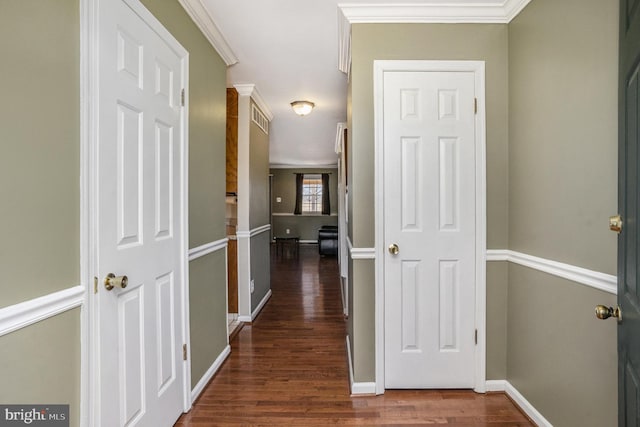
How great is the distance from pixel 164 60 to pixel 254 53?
3.66 ft

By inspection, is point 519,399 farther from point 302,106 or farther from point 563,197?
→ point 302,106

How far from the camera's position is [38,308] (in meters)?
0.97

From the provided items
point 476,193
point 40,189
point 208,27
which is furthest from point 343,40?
point 40,189

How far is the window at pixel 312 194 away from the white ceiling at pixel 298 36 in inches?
230

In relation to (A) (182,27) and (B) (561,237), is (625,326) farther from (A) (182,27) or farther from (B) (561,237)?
(A) (182,27)

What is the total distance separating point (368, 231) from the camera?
6.85ft

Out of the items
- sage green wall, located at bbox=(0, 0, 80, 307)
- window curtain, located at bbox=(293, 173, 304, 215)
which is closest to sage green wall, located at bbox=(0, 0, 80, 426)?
sage green wall, located at bbox=(0, 0, 80, 307)

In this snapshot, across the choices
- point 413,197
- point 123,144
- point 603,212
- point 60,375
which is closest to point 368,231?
point 413,197

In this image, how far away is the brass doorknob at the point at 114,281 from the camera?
1.24m

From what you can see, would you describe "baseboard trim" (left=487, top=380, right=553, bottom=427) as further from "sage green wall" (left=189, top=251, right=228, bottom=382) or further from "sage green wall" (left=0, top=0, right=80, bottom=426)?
"sage green wall" (left=0, top=0, right=80, bottom=426)

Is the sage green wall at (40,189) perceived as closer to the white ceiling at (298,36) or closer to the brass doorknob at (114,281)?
the brass doorknob at (114,281)

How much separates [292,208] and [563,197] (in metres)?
→ 8.86

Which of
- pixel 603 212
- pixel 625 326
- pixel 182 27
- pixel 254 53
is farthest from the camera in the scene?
pixel 254 53

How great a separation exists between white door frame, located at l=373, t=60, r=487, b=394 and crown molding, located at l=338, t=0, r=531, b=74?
0.26 metres
